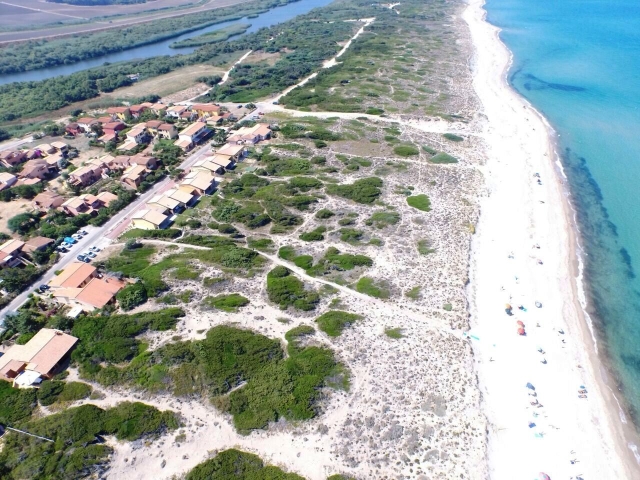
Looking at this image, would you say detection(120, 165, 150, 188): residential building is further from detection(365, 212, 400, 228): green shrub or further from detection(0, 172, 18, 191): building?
detection(365, 212, 400, 228): green shrub

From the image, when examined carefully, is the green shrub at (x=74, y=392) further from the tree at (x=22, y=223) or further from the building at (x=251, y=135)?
the building at (x=251, y=135)

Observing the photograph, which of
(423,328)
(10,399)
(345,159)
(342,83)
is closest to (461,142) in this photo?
(345,159)

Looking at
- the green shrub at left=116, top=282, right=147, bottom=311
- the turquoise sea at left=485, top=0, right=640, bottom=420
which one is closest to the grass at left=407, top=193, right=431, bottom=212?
the turquoise sea at left=485, top=0, right=640, bottom=420

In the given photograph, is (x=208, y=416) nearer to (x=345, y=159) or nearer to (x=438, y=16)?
(x=345, y=159)

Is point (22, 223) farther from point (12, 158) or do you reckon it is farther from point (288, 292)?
point (288, 292)

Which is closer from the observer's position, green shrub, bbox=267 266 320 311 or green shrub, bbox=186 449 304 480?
green shrub, bbox=186 449 304 480

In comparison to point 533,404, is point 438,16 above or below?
above
